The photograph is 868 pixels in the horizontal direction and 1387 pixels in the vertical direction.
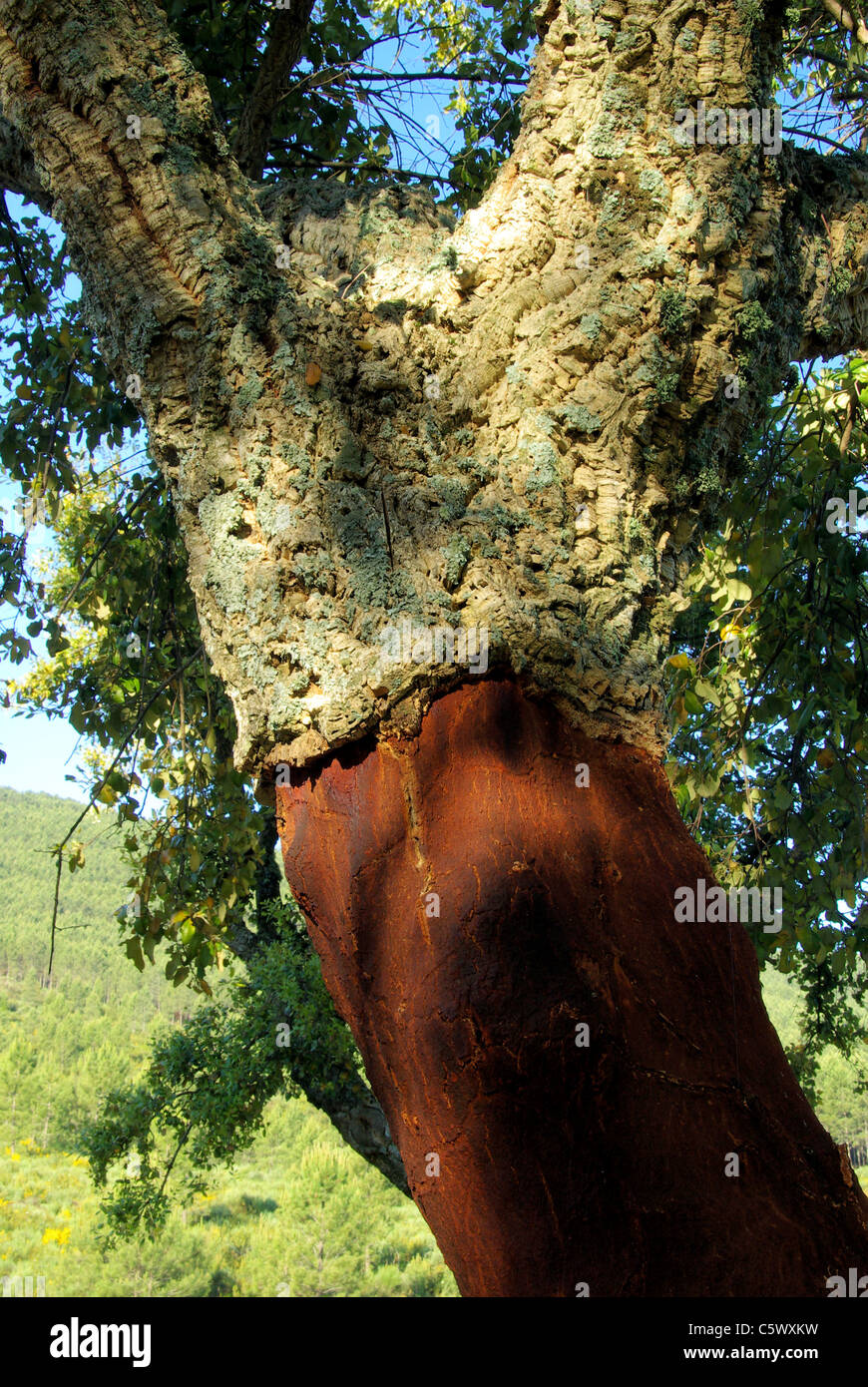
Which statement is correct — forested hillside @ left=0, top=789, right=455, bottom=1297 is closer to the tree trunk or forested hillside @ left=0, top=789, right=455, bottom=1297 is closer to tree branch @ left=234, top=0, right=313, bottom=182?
the tree trunk

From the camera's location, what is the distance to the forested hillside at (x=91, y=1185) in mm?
22328

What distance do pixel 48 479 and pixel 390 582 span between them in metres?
2.88

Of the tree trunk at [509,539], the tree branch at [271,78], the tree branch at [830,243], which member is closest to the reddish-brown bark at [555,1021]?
the tree trunk at [509,539]

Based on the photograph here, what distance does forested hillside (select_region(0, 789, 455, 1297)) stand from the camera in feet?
73.3

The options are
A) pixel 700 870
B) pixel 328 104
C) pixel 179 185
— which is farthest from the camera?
pixel 328 104

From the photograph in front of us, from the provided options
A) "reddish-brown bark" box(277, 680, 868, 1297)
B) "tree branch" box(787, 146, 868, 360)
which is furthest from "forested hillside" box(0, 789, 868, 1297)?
"tree branch" box(787, 146, 868, 360)

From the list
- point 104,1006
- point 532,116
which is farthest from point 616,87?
point 104,1006

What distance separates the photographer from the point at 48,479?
12.6 feet

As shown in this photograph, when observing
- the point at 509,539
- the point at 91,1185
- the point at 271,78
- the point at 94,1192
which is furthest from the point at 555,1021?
the point at 91,1185

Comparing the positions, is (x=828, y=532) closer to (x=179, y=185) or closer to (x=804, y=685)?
(x=804, y=685)

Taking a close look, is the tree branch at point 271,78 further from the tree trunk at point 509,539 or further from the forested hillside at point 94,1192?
the forested hillside at point 94,1192

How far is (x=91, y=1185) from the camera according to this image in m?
14.0

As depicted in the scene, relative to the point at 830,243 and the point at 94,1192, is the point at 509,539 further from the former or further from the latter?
the point at 94,1192

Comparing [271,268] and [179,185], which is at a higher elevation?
[179,185]
